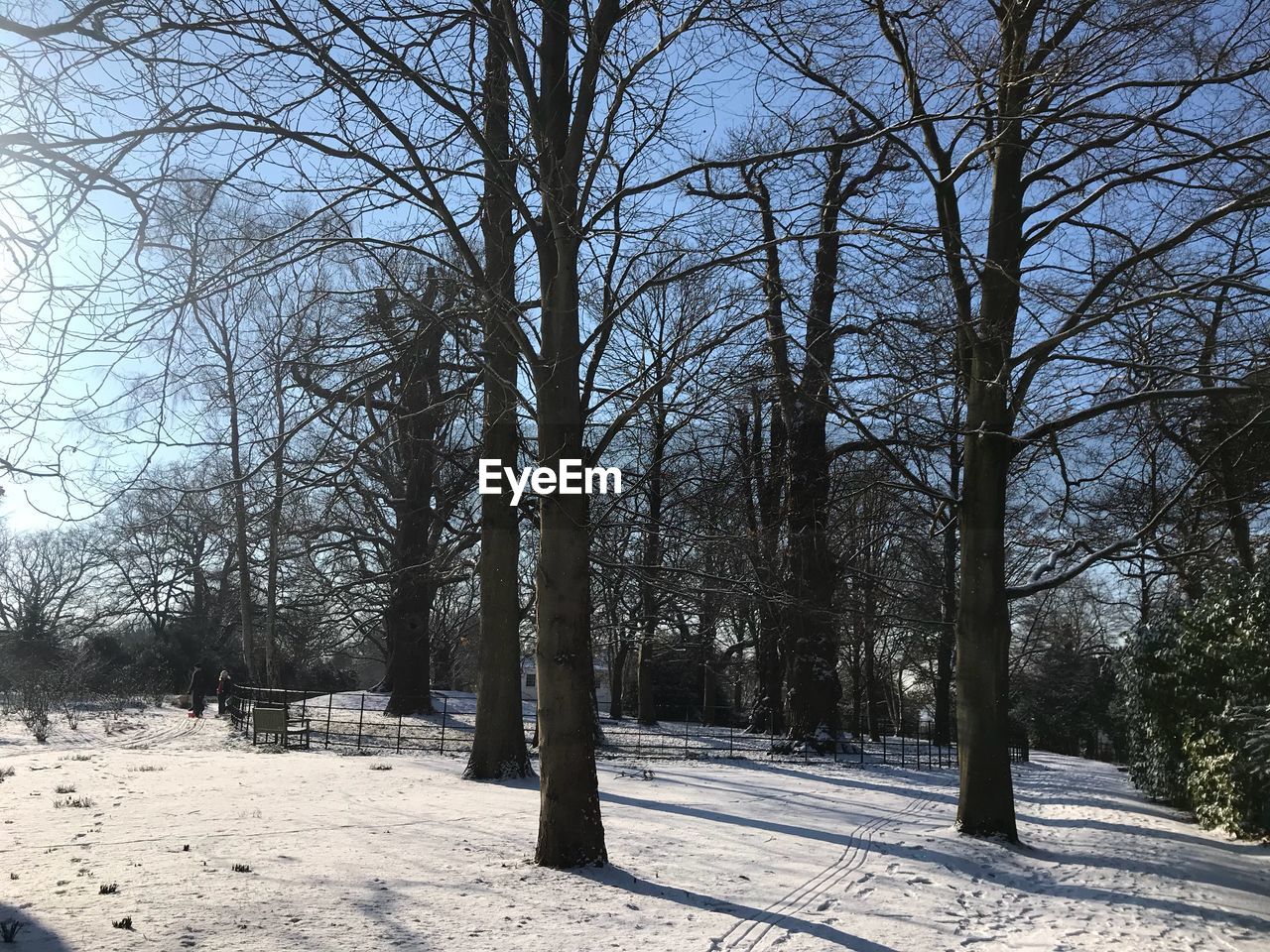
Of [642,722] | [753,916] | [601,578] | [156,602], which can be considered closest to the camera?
[753,916]

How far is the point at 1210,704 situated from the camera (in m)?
12.2

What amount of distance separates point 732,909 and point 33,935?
422 centimetres

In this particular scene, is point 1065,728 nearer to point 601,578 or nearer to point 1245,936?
point 601,578

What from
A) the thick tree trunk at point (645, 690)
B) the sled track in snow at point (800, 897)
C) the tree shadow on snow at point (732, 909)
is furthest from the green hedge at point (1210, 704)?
the thick tree trunk at point (645, 690)

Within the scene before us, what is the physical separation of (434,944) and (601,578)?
38.1 feet

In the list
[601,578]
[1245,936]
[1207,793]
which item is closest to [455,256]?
[601,578]

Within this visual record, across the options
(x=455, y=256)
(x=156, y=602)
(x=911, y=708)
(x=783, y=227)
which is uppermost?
(x=455, y=256)

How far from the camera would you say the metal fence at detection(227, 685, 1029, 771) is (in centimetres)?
1980

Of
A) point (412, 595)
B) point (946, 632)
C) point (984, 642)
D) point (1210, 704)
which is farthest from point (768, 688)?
point (984, 642)

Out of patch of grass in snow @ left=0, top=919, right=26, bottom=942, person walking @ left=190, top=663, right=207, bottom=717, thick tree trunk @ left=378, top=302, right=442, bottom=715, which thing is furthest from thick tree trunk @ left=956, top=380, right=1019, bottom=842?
person walking @ left=190, top=663, right=207, bottom=717

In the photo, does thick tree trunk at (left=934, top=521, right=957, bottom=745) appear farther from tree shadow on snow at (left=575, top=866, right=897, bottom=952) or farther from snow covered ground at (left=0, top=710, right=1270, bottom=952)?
tree shadow on snow at (left=575, top=866, right=897, bottom=952)

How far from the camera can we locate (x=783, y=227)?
28.9ft

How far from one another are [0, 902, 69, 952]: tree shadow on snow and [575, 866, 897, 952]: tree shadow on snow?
351 cm

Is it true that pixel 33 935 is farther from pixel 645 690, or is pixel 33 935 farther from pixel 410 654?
pixel 645 690
